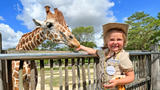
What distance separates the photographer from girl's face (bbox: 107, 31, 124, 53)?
5.11 ft

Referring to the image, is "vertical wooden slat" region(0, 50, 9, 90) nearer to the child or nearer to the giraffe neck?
the child

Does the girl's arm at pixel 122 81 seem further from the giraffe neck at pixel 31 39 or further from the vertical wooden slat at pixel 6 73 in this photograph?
the giraffe neck at pixel 31 39

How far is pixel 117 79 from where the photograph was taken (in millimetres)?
1520

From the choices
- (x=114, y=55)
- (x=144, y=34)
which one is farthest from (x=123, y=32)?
(x=144, y=34)

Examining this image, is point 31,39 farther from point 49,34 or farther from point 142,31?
point 142,31

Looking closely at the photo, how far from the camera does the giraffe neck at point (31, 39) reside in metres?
3.53

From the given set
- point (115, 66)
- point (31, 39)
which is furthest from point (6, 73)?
point (31, 39)

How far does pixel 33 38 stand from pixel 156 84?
3508mm

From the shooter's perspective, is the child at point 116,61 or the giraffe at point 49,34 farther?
the giraffe at point 49,34

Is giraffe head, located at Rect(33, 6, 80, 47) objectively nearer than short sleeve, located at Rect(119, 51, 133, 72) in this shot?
No

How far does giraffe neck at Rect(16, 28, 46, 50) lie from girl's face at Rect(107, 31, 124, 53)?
8.21 ft

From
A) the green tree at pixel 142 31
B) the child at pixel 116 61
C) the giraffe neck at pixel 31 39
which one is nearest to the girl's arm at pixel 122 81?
the child at pixel 116 61

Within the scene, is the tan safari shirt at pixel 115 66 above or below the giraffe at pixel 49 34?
below

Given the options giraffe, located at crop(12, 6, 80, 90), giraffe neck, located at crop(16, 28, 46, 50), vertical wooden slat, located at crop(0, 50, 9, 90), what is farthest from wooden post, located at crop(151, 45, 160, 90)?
vertical wooden slat, located at crop(0, 50, 9, 90)
